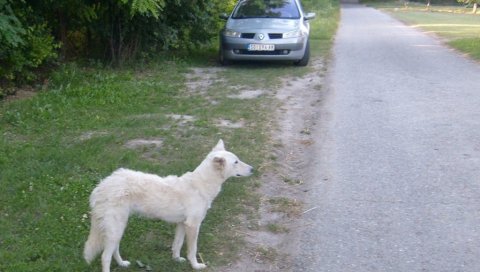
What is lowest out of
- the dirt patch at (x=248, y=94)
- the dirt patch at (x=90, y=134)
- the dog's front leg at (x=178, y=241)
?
the dirt patch at (x=248, y=94)

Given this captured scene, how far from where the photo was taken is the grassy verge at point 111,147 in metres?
4.68

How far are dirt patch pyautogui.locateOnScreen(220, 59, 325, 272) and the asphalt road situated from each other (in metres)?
0.15

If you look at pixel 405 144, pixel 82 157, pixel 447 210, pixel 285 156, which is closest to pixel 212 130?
pixel 285 156

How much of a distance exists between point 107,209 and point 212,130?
158 inches

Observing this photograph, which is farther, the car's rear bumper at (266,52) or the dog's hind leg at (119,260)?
the car's rear bumper at (266,52)

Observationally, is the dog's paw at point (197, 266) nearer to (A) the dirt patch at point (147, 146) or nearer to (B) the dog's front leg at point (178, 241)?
(B) the dog's front leg at point (178, 241)

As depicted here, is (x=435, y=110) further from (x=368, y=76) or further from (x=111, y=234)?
(x=111, y=234)

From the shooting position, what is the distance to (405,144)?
25.6 ft

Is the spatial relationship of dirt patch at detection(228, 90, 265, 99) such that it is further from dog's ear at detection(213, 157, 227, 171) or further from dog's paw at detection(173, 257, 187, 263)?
dog's paw at detection(173, 257, 187, 263)

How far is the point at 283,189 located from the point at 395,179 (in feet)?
4.35

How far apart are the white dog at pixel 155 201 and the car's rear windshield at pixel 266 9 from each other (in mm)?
10182

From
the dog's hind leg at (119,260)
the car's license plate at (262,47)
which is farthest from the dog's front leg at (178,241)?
the car's license plate at (262,47)

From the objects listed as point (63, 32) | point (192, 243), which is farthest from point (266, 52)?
point (192, 243)

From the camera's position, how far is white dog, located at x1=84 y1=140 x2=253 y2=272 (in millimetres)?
4074
